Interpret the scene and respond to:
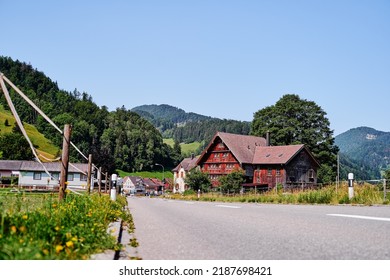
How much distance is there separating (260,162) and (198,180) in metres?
9.74

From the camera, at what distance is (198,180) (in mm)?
63781

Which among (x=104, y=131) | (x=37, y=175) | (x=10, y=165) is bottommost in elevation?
(x=37, y=175)

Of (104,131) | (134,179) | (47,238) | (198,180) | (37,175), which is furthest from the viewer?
(104,131)

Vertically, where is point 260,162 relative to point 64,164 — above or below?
above

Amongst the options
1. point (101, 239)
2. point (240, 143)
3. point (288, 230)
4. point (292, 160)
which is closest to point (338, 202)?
point (288, 230)

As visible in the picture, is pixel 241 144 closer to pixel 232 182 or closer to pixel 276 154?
pixel 276 154

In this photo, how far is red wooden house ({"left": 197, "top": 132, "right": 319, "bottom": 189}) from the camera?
211ft

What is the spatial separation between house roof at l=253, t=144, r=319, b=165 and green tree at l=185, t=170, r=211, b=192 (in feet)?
27.2

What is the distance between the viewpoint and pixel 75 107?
168875mm

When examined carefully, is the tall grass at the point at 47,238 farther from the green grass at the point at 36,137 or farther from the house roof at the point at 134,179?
the house roof at the point at 134,179

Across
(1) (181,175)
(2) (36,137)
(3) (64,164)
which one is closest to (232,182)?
(3) (64,164)

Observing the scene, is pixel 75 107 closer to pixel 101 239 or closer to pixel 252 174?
pixel 252 174

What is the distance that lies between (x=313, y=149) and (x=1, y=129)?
99.8 metres

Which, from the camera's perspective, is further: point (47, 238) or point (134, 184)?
point (134, 184)
